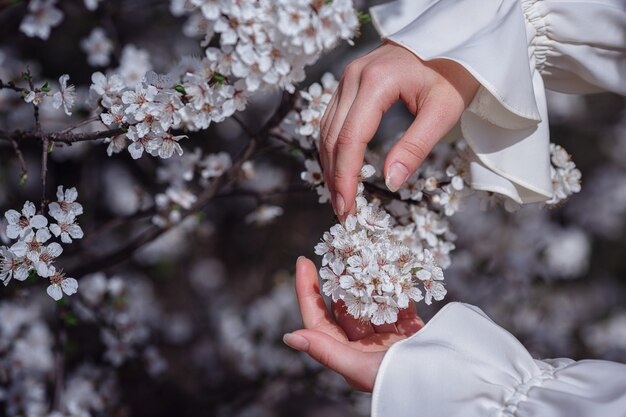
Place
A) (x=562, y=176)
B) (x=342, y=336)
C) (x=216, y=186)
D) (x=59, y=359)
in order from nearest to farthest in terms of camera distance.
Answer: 1. (x=342, y=336)
2. (x=562, y=176)
3. (x=216, y=186)
4. (x=59, y=359)

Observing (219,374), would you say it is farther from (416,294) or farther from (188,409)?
(416,294)

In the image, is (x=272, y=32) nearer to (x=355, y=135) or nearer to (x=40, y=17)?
(x=355, y=135)

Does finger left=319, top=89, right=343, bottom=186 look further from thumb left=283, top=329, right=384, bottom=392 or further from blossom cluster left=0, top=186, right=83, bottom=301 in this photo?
blossom cluster left=0, top=186, right=83, bottom=301

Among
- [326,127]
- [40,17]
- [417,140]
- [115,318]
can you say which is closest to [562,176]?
[417,140]

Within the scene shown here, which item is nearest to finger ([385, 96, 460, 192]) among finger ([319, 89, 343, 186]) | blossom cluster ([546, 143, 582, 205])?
finger ([319, 89, 343, 186])

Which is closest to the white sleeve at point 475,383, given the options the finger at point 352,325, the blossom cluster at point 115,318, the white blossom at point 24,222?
the finger at point 352,325

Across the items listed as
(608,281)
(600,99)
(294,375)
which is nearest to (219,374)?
(294,375)

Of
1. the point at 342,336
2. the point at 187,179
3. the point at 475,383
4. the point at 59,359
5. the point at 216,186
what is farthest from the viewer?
the point at 59,359
